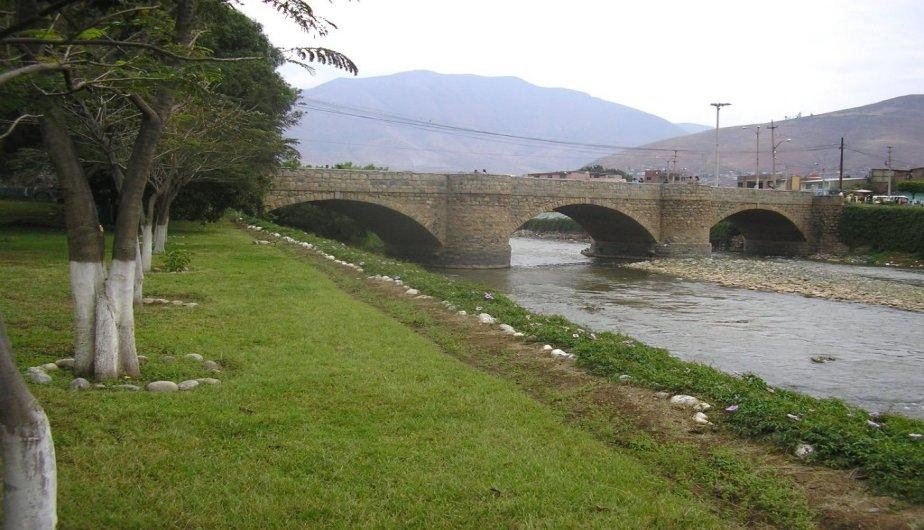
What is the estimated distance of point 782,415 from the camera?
287 inches

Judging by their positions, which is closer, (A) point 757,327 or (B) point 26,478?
(B) point 26,478

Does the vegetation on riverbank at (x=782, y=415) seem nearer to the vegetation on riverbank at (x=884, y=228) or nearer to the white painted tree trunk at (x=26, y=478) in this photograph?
the white painted tree trunk at (x=26, y=478)

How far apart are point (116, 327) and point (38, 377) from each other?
2.61 ft

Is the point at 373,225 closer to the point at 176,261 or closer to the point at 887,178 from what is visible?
the point at 176,261

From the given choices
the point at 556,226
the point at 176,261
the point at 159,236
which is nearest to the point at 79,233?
the point at 176,261

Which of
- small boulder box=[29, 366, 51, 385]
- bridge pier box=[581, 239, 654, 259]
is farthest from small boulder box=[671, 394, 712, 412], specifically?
bridge pier box=[581, 239, 654, 259]

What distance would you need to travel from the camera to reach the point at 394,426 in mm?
6531

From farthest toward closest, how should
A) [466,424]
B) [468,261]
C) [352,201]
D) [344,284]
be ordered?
1. [468,261]
2. [352,201]
3. [344,284]
4. [466,424]

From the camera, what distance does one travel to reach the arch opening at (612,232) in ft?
148

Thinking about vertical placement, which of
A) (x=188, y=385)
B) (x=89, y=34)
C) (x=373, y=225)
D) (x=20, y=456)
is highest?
(x=89, y=34)

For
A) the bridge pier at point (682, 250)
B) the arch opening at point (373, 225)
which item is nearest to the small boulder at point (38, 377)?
the arch opening at point (373, 225)

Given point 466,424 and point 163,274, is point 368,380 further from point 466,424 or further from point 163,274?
point 163,274

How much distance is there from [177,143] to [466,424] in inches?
422

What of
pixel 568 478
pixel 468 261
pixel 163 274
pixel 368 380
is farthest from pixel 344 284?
pixel 468 261
